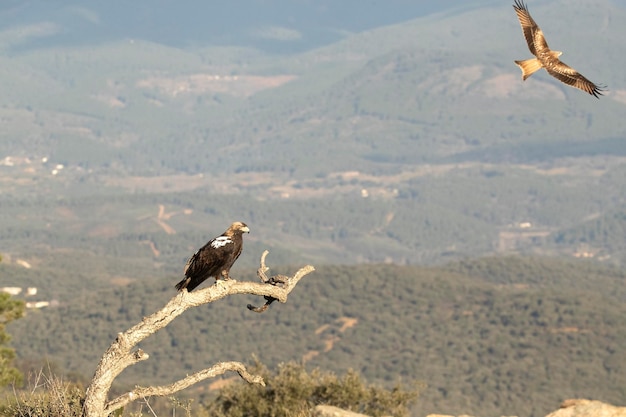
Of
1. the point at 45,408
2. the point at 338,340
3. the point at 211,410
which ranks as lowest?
the point at 338,340

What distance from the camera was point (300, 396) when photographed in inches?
1640

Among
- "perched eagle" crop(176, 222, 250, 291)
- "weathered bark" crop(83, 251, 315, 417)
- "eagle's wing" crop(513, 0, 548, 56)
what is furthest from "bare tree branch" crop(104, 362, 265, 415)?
"eagle's wing" crop(513, 0, 548, 56)

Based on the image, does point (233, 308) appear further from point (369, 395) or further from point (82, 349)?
point (369, 395)

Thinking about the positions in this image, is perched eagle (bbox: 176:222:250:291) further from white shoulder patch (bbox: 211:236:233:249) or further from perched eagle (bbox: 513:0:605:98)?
perched eagle (bbox: 513:0:605:98)

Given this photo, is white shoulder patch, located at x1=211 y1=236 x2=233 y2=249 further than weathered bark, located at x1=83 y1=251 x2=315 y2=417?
Yes

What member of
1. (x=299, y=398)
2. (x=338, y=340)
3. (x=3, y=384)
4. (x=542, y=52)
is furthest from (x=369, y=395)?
(x=338, y=340)

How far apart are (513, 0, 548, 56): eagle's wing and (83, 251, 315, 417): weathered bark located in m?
5.12

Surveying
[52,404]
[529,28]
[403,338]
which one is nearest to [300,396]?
[52,404]

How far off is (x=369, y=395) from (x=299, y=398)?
14.1 feet

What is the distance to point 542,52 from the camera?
685 inches

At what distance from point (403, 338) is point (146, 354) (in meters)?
168

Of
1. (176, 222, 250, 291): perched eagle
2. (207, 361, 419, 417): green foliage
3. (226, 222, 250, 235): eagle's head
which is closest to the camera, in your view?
(176, 222, 250, 291): perched eagle

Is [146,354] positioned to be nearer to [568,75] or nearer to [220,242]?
[220,242]

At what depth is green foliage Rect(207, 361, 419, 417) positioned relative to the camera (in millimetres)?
40875
